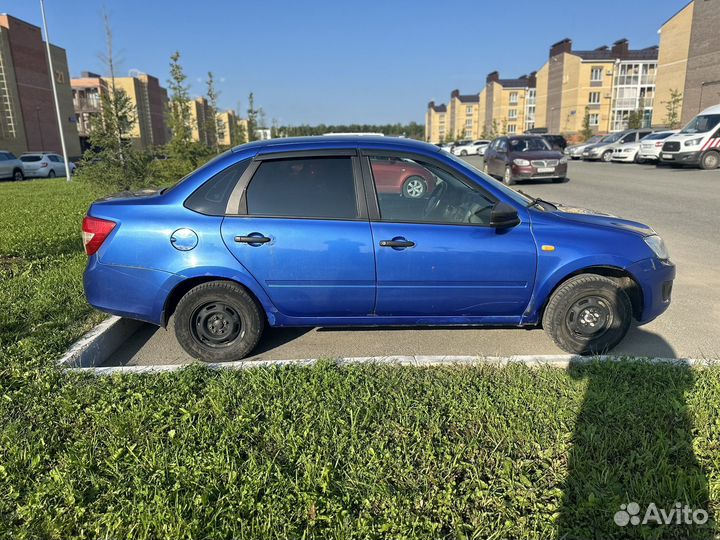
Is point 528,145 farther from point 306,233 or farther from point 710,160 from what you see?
point 306,233

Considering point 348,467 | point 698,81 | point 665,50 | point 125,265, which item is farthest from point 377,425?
point 665,50

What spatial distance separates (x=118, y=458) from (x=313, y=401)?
1.10m

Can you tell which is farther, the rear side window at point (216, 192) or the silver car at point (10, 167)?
the silver car at point (10, 167)

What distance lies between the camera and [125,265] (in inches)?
147

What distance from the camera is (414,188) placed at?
156 inches

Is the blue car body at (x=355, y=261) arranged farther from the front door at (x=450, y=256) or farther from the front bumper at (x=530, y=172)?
the front bumper at (x=530, y=172)

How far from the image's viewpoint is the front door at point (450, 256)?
12.1ft

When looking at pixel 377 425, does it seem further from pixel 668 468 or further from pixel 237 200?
pixel 237 200

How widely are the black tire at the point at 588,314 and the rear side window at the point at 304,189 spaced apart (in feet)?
5.71

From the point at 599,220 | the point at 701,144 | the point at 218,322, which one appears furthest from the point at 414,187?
the point at 701,144

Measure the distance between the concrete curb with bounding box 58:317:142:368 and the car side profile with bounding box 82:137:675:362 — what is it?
32 centimetres

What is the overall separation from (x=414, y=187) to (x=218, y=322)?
1.88 metres

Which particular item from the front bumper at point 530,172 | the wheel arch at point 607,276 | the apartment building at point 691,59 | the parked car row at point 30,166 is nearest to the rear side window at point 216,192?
the wheel arch at point 607,276

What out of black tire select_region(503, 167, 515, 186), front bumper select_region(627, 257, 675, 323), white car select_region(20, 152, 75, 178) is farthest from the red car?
white car select_region(20, 152, 75, 178)
